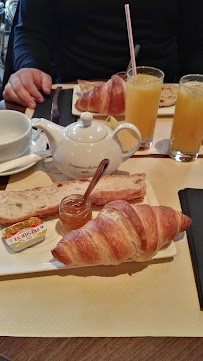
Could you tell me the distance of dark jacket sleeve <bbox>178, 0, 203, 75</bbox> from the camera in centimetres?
164

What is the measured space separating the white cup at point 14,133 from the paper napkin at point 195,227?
1.61 ft

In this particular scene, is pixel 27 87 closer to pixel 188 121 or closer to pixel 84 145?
pixel 84 145

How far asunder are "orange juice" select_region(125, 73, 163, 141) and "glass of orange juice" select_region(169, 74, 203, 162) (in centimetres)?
8

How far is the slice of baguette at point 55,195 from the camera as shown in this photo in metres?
0.85

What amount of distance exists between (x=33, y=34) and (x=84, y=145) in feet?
3.35

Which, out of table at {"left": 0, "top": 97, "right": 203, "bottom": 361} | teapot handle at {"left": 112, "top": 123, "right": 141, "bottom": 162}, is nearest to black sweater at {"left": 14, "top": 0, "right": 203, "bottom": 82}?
teapot handle at {"left": 112, "top": 123, "right": 141, "bottom": 162}

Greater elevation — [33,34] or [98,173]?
[33,34]

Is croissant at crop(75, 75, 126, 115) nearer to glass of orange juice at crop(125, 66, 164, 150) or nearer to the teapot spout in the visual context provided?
glass of orange juice at crop(125, 66, 164, 150)

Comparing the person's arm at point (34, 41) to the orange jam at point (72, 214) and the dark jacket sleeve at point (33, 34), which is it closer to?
the dark jacket sleeve at point (33, 34)

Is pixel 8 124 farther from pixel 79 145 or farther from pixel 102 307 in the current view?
pixel 102 307

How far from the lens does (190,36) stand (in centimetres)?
173

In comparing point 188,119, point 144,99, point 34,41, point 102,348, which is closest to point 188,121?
point 188,119

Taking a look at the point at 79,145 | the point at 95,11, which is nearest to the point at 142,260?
the point at 79,145

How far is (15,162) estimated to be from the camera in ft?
3.30
